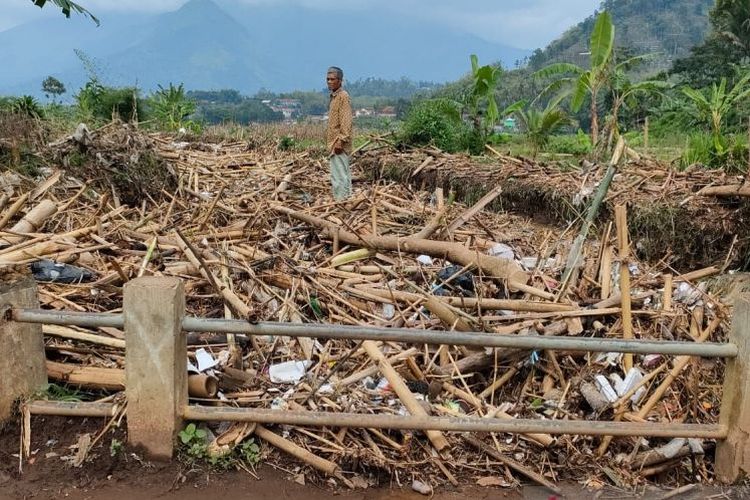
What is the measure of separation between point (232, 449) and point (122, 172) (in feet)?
14.3

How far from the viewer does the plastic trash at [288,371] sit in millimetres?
3707

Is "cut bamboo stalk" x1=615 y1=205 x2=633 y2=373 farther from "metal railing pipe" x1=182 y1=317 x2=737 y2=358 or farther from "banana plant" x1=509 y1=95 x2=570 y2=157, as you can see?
"banana plant" x1=509 y1=95 x2=570 y2=157

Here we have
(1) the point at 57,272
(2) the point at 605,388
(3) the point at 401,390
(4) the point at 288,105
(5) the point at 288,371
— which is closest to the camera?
(3) the point at 401,390

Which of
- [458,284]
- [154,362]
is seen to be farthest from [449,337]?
[458,284]

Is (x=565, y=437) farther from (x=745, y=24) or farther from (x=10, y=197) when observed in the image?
(x=745, y=24)

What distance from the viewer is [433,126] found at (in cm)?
1370

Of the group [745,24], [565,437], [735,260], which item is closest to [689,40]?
[745,24]

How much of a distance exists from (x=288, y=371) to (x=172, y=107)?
15674 mm

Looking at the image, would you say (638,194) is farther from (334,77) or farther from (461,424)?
(461,424)

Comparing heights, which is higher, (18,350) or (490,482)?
(18,350)

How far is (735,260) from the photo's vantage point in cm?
689

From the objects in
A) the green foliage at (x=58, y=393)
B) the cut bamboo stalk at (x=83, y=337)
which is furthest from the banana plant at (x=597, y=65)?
the green foliage at (x=58, y=393)

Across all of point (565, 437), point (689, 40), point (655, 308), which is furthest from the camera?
point (689, 40)

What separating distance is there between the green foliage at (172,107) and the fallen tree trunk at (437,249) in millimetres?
12916
